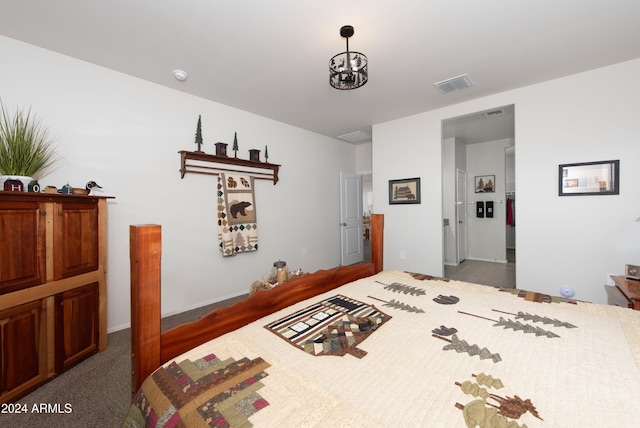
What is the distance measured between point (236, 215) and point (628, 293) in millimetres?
3855

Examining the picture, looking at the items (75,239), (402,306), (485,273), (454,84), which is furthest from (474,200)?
(75,239)

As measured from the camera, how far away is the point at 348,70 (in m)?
1.89

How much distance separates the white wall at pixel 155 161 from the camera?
2.35 metres

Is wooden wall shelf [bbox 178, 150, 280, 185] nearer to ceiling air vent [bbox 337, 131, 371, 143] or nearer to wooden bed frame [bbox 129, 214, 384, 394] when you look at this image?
ceiling air vent [bbox 337, 131, 371, 143]

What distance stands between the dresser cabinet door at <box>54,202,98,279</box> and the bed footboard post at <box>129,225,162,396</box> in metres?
1.52

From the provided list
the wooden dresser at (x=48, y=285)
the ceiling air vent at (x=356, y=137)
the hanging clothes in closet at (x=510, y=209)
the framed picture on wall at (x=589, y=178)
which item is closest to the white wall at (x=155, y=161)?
the wooden dresser at (x=48, y=285)

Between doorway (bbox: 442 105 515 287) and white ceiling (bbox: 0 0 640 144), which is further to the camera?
doorway (bbox: 442 105 515 287)

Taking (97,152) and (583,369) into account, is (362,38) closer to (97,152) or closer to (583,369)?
(583,369)

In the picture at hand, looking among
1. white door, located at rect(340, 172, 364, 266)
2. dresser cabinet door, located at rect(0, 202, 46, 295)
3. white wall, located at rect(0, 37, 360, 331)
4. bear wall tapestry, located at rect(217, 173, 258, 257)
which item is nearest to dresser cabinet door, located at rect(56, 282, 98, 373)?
dresser cabinet door, located at rect(0, 202, 46, 295)

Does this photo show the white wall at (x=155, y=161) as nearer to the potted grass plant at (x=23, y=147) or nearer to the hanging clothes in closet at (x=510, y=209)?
the potted grass plant at (x=23, y=147)

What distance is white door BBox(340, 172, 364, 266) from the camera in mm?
5461

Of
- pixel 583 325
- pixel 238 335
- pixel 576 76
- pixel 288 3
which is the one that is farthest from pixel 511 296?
pixel 576 76

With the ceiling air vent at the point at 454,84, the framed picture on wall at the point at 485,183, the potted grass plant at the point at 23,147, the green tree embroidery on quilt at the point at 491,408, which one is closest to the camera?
the green tree embroidery on quilt at the point at 491,408

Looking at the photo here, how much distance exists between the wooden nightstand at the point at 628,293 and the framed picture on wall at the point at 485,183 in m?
3.88
